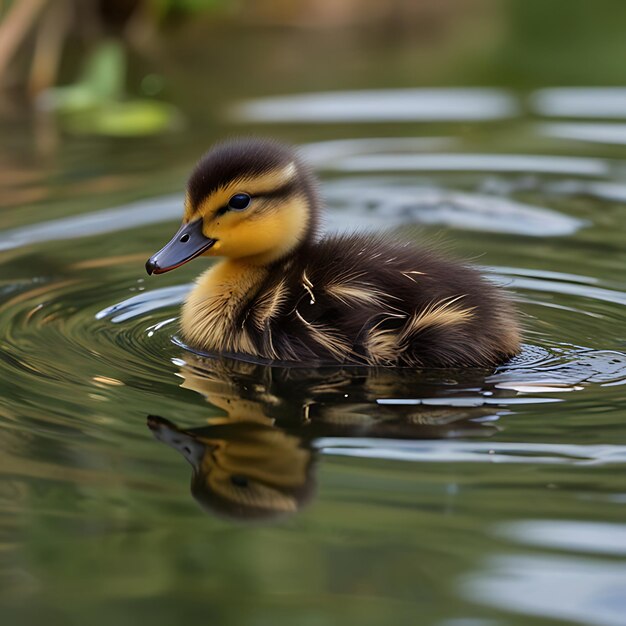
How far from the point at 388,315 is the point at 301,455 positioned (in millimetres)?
770

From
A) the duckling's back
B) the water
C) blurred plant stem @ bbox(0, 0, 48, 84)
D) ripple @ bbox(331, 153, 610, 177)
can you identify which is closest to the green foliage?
blurred plant stem @ bbox(0, 0, 48, 84)

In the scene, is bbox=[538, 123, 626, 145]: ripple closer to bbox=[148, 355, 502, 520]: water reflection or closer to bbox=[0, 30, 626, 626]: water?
bbox=[0, 30, 626, 626]: water

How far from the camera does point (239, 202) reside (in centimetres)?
432

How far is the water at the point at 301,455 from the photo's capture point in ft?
8.66

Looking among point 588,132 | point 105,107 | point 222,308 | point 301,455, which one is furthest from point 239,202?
point 105,107

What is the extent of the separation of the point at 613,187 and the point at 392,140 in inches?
62.9

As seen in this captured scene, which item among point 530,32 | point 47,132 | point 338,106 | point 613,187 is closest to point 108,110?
point 47,132

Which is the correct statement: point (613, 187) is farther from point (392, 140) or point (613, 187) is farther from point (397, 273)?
point (397, 273)

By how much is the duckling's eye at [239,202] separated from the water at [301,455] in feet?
1.56

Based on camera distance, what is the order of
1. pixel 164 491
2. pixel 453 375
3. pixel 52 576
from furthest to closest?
pixel 453 375 → pixel 164 491 → pixel 52 576

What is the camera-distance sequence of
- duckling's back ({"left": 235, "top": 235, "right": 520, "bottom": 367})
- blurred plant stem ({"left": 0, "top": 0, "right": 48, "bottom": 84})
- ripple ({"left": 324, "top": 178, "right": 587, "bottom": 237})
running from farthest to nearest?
blurred plant stem ({"left": 0, "top": 0, "right": 48, "bottom": 84}) < ripple ({"left": 324, "top": 178, "right": 587, "bottom": 237}) < duckling's back ({"left": 235, "top": 235, "right": 520, "bottom": 367})

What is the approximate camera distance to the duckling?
3961 mm

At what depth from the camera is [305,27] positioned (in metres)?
12.0

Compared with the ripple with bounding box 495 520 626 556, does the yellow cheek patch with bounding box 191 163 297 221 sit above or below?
above
